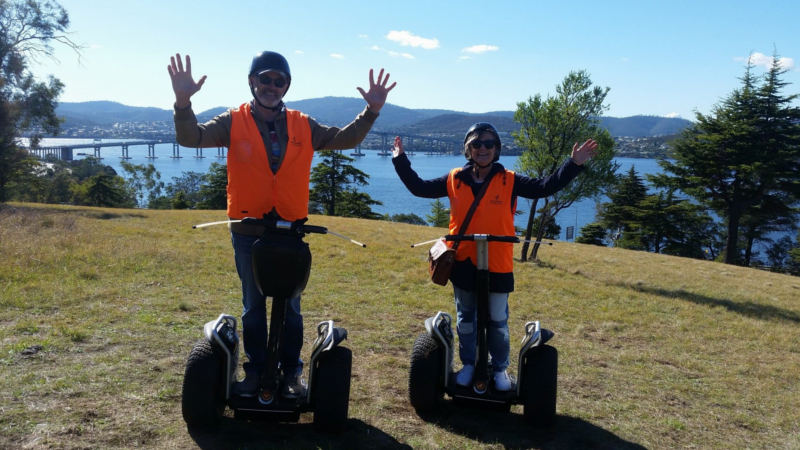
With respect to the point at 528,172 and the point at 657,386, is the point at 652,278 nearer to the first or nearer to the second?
Result: the point at 528,172

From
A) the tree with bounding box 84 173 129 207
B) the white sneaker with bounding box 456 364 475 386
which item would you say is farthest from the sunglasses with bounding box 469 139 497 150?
the tree with bounding box 84 173 129 207

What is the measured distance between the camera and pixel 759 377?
5652 mm

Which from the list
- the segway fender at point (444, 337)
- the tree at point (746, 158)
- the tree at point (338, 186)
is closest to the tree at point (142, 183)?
the tree at point (338, 186)

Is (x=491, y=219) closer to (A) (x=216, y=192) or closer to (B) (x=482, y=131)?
(B) (x=482, y=131)

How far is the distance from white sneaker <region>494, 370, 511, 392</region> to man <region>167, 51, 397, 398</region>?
1.40 metres

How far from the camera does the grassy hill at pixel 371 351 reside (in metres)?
3.42

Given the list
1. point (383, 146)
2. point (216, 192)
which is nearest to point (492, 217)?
point (216, 192)

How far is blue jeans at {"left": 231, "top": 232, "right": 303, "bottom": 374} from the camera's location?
10.9 ft

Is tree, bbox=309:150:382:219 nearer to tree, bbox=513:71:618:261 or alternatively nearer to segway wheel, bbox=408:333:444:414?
tree, bbox=513:71:618:261

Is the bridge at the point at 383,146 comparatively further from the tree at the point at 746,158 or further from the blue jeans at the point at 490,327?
the blue jeans at the point at 490,327

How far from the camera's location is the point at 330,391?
3236mm

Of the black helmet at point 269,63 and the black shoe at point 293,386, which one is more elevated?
the black helmet at point 269,63

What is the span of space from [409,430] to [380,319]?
10.1ft

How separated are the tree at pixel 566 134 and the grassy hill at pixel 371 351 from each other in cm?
431
